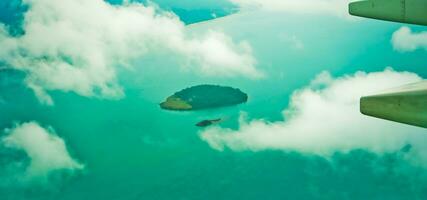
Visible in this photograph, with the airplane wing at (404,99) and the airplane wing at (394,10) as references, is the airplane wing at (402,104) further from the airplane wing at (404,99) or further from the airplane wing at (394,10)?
the airplane wing at (394,10)

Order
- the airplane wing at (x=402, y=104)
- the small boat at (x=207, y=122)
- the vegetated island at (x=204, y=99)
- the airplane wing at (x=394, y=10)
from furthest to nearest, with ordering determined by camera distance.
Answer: the small boat at (x=207, y=122) → the vegetated island at (x=204, y=99) → the airplane wing at (x=394, y=10) → the airplane wing at (x=402, y=104)

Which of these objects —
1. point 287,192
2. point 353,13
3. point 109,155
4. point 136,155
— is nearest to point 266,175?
point 287,192

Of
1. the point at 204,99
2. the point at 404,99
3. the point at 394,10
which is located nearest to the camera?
the point at 404,99

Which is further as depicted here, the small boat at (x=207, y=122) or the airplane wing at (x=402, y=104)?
the small boat at (x=207, y=122)

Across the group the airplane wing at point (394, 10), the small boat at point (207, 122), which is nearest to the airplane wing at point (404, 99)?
the airplane wing at point (394, 10)

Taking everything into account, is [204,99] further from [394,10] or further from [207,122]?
[394,10]

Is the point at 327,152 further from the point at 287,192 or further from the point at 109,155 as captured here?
the point at 109,155

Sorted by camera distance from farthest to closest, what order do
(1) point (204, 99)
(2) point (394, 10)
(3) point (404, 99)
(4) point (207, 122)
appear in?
(4) point (207, 122) < (1) point (204, 99) < (2) point (394, 10) < (3) point (404, 99)

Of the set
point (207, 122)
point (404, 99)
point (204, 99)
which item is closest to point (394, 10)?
point (404, 99)

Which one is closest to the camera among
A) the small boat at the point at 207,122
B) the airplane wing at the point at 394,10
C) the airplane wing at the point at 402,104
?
the airplane wing at the point at 402,104
